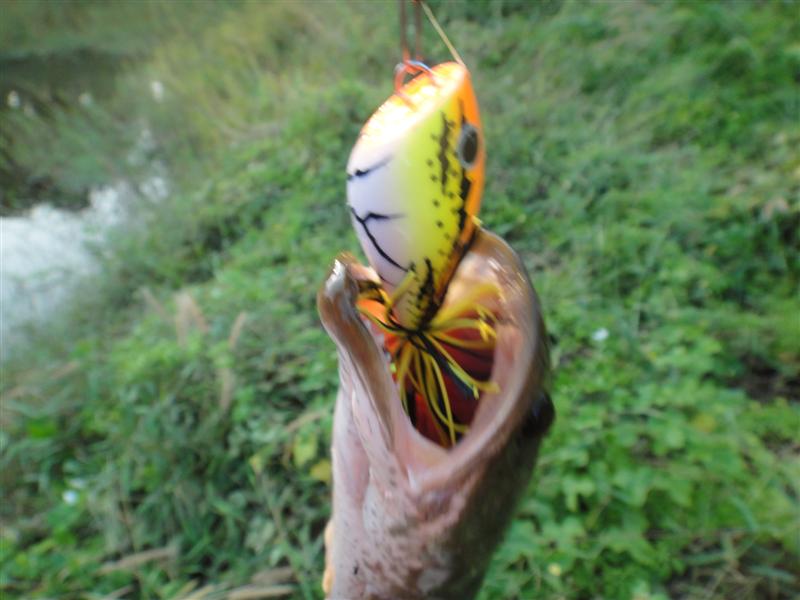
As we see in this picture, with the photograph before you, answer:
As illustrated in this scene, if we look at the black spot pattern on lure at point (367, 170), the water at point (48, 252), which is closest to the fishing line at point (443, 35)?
the black spot pattern on lure at point (367, 170)

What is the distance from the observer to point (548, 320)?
192 cm

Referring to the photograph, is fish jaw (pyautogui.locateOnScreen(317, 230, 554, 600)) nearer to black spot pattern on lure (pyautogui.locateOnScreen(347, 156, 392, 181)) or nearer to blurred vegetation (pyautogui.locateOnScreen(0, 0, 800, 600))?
black spot pattern on lure (pyautogui.locateOnScreen(347, 156, 392, 181))

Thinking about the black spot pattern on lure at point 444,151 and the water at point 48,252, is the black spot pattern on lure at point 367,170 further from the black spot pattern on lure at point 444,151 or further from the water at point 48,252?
the water at point 48,252

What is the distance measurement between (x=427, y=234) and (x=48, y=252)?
3.14 meters

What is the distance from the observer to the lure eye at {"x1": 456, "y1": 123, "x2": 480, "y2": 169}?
57cm

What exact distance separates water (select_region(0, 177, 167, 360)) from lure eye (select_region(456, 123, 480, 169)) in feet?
8.39

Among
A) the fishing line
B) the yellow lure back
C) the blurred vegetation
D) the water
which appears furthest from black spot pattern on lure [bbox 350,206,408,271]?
the water

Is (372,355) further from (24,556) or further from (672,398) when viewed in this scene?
(24,556)

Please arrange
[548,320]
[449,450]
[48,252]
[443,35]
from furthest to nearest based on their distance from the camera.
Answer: [48,252]
[548,320]
[443,35]
[449,450]

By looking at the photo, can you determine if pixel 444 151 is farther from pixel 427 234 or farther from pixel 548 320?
pixel 548 320

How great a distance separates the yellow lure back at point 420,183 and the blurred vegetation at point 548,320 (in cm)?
49

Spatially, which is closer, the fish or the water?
the fish

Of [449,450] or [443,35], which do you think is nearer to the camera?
[449,450]

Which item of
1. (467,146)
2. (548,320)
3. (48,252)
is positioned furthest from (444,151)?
(48,252)
